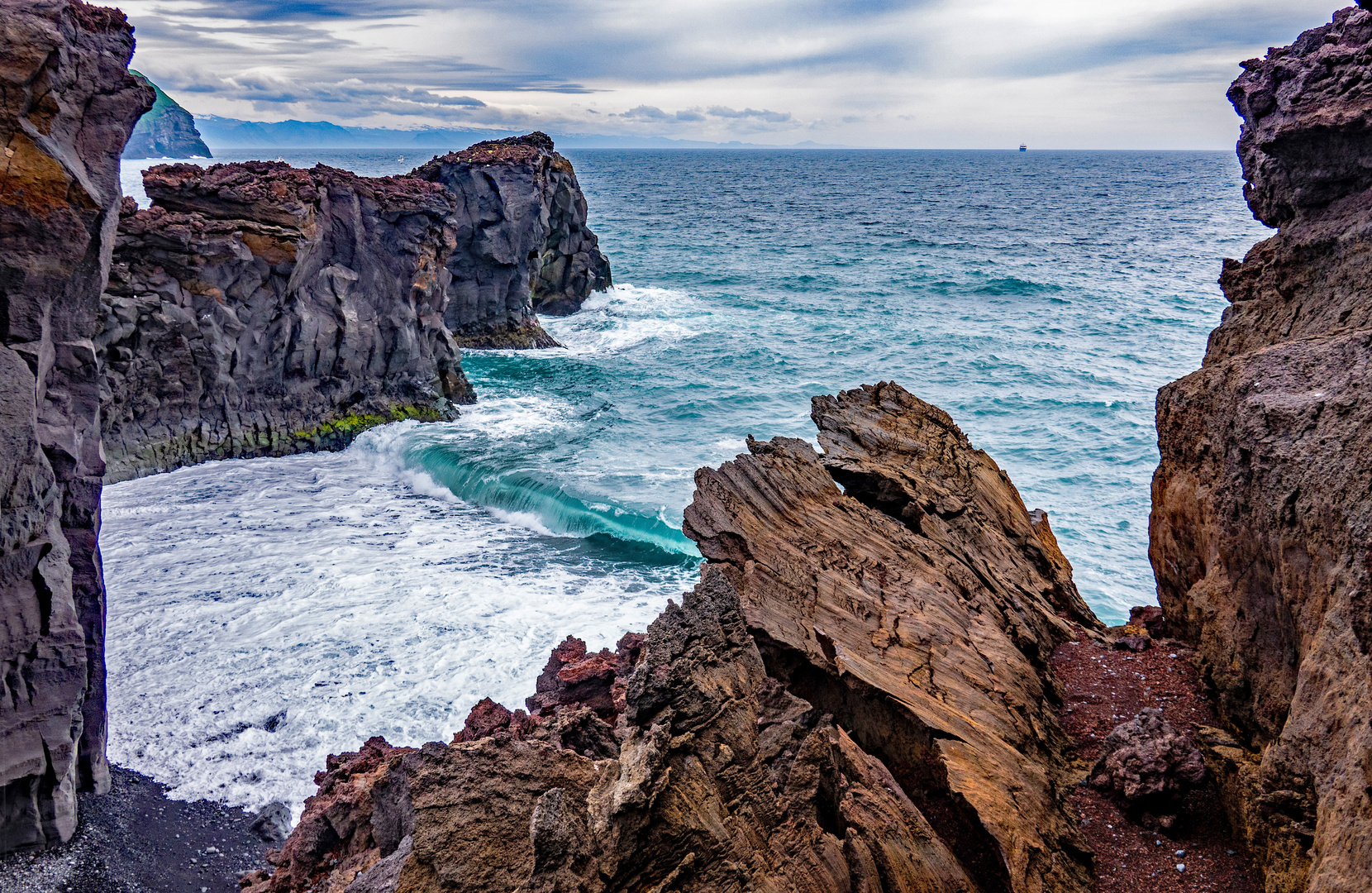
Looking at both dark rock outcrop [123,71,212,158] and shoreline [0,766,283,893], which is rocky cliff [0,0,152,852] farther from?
dark rock outcrop [123,71,212,158]

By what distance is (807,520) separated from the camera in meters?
9.02

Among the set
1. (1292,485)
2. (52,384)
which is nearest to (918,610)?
(1292,485)

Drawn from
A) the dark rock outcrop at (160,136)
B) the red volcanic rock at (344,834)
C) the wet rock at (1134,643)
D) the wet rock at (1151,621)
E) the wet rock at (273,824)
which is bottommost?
the wet rock at (273,824)

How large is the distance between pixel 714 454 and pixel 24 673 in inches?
784

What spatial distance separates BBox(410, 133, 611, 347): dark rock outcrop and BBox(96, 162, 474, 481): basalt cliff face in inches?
257

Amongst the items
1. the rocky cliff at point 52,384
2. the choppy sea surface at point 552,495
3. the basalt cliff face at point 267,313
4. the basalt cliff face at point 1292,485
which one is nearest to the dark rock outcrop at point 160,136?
the choppy sea surface at point 552,495

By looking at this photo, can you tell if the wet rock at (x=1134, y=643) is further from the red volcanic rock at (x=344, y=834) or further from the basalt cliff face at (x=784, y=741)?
the red volcanic rock at (x=344, y=834)

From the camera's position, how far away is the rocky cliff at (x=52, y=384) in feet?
31.3

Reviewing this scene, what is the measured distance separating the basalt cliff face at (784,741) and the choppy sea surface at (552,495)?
6097 mm

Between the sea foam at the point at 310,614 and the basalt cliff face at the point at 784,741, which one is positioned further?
the sea foam at the point at 310,614

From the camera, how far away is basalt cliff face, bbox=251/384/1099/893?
5312mm

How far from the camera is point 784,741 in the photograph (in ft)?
20.5

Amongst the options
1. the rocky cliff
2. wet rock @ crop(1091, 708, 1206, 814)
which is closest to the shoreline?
the rocky cliff

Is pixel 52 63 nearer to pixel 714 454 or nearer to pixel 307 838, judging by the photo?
pixel 307 838
